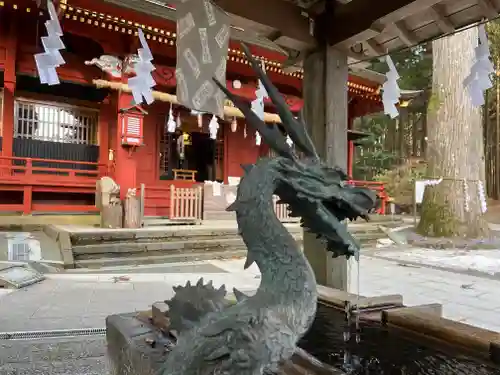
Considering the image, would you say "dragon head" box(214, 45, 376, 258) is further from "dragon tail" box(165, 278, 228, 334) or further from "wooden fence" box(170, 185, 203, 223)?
"wooden fence" box(170, 185, 203, 223)

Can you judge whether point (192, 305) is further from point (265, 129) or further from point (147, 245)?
point (147, 245)

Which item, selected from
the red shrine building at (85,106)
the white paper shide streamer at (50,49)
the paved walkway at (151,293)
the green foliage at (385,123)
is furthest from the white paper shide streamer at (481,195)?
the white paper shide streamer at (50,49)

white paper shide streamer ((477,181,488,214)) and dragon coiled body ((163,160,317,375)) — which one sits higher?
white paper shide streamer ((477,181,488,214))

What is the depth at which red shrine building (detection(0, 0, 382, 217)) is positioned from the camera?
31.9ft

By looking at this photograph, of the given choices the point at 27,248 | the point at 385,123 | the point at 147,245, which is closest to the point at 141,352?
the point at 147,245

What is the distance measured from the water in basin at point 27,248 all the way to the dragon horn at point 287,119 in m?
6.76

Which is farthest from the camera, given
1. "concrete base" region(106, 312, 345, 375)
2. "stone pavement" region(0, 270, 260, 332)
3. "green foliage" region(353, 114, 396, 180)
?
"green foliage" region(353, 114, 396, 180)

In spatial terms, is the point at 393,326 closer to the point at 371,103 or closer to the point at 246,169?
the point at 246,169

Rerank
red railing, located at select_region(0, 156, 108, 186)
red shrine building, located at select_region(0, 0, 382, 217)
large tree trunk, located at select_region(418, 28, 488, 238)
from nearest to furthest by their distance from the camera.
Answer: red shrine building, located at select_region(0, 0, 382, 217), red railing, located at select_region(0, 156, 108, 186), large tree trunk, located at select_region(418, 28, 488, 238)

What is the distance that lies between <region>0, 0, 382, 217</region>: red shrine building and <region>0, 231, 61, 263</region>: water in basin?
2358 mm

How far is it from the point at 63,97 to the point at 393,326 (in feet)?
36.5

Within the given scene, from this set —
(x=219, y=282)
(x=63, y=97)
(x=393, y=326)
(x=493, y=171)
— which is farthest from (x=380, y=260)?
(x=493, y=171)

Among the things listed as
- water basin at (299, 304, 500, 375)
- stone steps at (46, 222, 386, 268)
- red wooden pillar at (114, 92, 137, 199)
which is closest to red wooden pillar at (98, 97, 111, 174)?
red wooden pillar at (114, 92, 137, 199)

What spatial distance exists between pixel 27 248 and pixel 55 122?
199 inches
